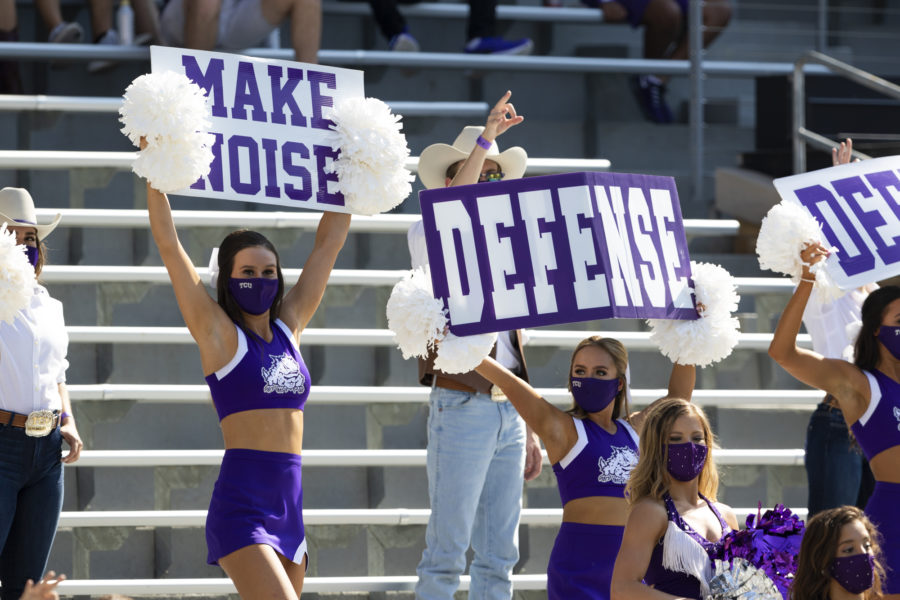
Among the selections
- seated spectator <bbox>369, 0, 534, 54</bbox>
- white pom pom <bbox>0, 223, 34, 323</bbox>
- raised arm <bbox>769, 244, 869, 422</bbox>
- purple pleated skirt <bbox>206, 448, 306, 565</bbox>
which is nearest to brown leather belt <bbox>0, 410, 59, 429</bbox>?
white pom pom <bbox>0, 223, 34, 323</bbox>

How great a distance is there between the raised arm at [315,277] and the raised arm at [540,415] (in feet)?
1.72

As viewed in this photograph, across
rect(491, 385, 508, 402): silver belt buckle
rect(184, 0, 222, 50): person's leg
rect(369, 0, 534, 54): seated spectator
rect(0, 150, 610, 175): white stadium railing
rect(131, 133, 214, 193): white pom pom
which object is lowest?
Answer: rect(491, 385, 508, 402): silver belt buckle

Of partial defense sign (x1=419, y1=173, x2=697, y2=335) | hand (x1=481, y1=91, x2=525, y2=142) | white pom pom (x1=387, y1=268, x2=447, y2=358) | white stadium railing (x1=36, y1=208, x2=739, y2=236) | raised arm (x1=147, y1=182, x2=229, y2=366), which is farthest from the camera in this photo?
white stadium railing (x1=36, y1=208, x2=739, y2=236)

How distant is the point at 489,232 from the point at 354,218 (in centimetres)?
207

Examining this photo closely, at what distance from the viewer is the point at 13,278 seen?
12.1 ft

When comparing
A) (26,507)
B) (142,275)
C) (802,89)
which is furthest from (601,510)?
(802,89)

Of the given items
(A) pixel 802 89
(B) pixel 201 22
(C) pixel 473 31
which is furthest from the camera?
(C) pixel 473 31

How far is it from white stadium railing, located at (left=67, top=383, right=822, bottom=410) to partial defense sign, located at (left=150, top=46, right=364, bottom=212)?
1362 mm

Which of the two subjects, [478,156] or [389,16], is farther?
[389,16]

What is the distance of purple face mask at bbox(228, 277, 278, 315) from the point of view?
3707 millimetres

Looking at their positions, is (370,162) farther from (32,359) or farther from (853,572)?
(853,572)

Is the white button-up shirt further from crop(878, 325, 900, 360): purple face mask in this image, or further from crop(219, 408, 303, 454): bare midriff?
crop(878, 325, 900, 360): purple face mask

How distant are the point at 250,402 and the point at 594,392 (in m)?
0.91

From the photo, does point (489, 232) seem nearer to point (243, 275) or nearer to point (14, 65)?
point (243, 275)
